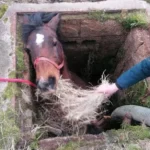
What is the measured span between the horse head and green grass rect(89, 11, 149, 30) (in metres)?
0.46

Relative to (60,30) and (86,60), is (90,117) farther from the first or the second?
(86,60)

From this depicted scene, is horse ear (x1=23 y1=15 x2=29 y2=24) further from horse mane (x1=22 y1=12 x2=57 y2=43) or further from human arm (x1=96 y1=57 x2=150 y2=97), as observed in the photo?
human arm (x1=96 y1=57 x2=150 y2=97)

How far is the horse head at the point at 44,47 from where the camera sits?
9.88 ft

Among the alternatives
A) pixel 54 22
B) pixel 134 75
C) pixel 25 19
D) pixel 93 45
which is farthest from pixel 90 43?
pixel 134 75

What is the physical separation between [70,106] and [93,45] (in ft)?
4.53

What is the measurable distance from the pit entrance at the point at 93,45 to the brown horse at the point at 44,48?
178 millimetres

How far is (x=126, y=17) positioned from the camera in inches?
A: 149

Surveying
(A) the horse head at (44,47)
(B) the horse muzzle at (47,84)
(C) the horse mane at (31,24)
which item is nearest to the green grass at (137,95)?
(A) the horse head at (44,47)

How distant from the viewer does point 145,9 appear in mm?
3893

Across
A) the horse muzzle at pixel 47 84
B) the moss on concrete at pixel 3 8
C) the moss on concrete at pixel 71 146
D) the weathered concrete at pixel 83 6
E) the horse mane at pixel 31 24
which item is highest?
the weathered concrete at pixel 83 6

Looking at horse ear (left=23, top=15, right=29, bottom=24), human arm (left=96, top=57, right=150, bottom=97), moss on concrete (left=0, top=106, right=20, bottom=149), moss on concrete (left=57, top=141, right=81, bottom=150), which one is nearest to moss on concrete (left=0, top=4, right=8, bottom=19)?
horse ear (left=23, top=15, right=29, bottom=24)

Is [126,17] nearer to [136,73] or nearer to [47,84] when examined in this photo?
[136,73]

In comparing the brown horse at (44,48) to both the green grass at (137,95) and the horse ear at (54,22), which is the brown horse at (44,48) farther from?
the green grass at (137,95)

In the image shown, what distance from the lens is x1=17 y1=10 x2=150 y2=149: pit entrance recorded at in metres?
3.78
